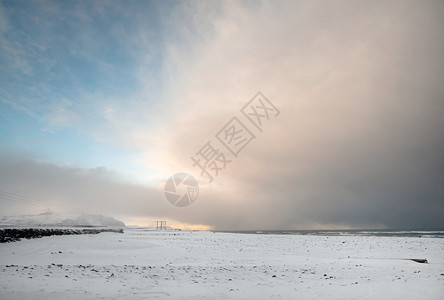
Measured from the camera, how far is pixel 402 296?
12.9 meters

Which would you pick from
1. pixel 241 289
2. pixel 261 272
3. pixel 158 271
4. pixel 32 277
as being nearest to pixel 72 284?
pixel 32 277

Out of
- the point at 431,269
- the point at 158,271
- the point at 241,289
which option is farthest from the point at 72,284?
the point at 431,269

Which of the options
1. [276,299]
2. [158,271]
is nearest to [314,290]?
[276,299]

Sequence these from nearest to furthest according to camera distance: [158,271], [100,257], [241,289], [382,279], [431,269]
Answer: [241,289] < [382,279] < [158,271] < [431,269] < [100,257]

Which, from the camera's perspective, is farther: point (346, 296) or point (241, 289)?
point (241, 289)

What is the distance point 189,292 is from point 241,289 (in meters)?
2.62

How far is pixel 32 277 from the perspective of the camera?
15.3 metres

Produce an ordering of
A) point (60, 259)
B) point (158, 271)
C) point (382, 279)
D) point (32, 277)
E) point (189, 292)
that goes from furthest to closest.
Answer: point (60, 259) < point (158, 271) < point (382, 279) < point (32, 277) < point (189, 292)

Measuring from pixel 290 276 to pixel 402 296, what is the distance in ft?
19.9

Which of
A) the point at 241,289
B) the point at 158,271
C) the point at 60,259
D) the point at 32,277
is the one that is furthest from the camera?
the point at 60,259

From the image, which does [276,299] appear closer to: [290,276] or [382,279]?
[290,276]

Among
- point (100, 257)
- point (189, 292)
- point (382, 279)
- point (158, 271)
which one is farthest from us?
point (100, 257)

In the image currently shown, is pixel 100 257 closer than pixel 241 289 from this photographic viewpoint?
No

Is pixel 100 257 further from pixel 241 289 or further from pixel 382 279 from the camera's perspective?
pixel 382 279
